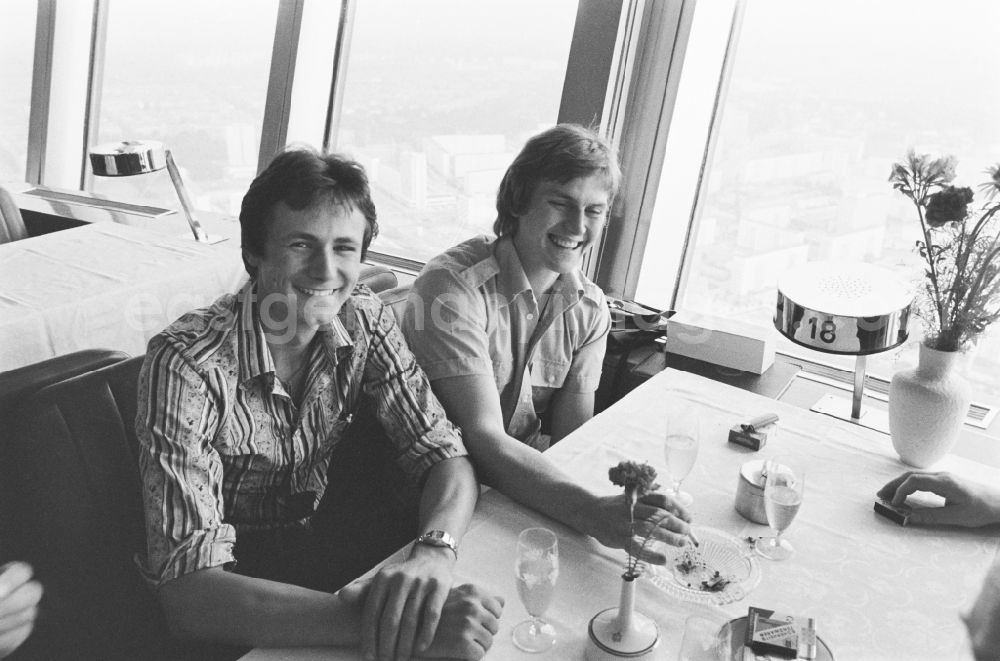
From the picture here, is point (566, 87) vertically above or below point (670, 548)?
above

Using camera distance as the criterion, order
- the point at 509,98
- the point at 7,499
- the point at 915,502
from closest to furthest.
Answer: the point at 7,499 → the point at 915,502 → the point at 509,98

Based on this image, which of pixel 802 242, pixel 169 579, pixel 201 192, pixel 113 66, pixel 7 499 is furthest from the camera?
pixel 113 66

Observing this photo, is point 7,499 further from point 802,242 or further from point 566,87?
point 802,242

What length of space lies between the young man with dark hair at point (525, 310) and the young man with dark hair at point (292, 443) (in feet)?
0.33

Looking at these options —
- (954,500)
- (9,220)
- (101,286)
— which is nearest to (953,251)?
(954,500)

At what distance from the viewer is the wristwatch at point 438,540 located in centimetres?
115

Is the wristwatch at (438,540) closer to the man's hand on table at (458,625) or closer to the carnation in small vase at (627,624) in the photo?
the man's hand on table at (458,625)

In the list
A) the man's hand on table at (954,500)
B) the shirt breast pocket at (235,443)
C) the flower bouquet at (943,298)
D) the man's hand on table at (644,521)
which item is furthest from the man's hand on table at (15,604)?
the flower bouquet at (943,298)

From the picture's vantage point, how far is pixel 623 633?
983 mm

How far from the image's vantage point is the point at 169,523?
110cm

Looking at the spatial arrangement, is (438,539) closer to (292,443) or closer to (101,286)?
(292,443)

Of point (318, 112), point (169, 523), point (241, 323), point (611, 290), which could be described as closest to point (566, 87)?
point (611, 290)

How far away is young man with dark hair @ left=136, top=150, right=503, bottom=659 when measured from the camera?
3.29 feet

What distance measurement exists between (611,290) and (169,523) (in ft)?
6.12
